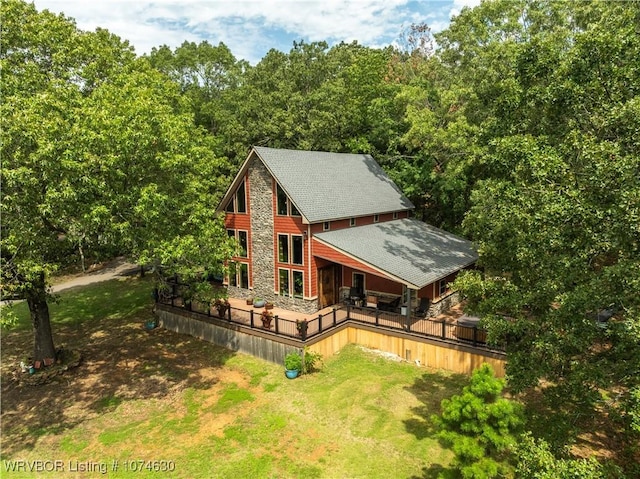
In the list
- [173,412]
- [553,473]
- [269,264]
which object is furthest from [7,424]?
[553,473]

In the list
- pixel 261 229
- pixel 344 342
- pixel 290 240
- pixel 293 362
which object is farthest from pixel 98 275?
pixel 293 362

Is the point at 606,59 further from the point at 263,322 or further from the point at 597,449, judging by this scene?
the point at 263,322

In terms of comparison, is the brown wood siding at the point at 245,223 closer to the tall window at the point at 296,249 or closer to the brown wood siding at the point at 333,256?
the tall window at the point at 296,249

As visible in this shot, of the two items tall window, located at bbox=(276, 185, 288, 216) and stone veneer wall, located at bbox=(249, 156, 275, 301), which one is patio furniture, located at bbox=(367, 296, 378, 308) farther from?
tall window, located at bbox=(276, 185, 288, 216)

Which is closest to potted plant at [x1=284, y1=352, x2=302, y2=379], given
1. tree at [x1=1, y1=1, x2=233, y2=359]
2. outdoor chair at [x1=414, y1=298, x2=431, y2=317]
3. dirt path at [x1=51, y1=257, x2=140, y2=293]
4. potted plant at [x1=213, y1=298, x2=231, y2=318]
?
potted plant at [x1=213, y1=298, x2=231, y2=318]

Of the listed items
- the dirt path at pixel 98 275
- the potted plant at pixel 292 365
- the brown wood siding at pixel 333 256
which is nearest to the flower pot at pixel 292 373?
the potted plant at pixel 292 365

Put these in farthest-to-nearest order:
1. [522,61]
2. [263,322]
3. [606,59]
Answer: [263,322]
[522,61]
[606,59]

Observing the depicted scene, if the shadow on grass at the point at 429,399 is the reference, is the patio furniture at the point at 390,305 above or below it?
above
